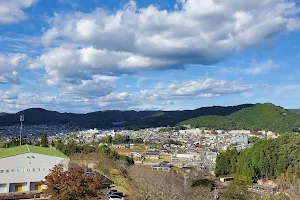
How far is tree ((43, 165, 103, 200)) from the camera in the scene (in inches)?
554

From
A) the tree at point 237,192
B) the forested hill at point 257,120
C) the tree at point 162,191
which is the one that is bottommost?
the tree at point 237,192

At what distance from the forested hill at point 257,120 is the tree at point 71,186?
4052 inches

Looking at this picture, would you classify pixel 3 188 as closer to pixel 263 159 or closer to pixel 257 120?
pixel 263 159

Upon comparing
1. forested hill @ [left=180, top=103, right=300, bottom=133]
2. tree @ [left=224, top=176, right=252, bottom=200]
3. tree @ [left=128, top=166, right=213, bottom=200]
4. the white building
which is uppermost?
forested hill @ [left=180, top=103, right=300, bottom=133]

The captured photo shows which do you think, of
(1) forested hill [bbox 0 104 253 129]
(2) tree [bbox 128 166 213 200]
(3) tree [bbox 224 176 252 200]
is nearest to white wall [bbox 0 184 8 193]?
(2) tree [bbox 128 166 213 200]

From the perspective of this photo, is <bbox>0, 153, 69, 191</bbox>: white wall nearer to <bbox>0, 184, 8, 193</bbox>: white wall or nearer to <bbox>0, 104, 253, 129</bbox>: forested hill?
<bbox>0, 184, 8, 193</bbox>: white wall

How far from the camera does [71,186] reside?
1409cm

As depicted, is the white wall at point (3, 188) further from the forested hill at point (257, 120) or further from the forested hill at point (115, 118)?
the forested hill at point (115, 118)

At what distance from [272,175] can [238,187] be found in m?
19.1

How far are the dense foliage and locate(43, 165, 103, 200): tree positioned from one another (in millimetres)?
27196

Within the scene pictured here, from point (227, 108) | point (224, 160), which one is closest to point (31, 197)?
point (224, 160)

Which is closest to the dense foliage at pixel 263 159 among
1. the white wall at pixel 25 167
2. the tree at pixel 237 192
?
the tree at pixel 237 192

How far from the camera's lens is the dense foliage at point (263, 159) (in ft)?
129

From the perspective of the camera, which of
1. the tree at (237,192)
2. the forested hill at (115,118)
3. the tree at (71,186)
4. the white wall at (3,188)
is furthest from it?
the forested hill at (115,118)
